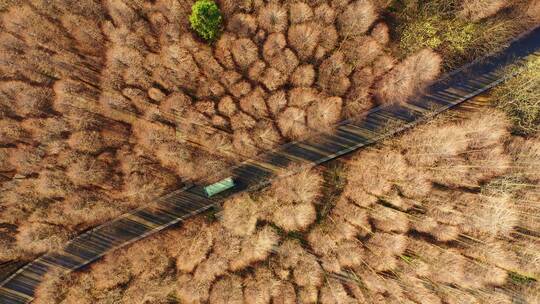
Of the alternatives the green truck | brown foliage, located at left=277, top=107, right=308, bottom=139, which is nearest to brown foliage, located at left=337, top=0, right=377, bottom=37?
brown foliage, located at left=277, top=107, right=308, bottom=139

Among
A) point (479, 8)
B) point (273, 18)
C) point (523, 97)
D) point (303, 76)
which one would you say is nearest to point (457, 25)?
point (479, 8)

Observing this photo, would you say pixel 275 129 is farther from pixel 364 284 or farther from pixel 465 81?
pixel 465 81

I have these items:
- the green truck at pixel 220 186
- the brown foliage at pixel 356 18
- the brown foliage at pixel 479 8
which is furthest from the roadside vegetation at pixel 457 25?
the green truck at pixel 220 186

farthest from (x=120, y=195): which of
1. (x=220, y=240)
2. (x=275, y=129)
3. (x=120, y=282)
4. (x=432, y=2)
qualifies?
(x=432, y=2)

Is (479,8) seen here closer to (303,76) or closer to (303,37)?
(303,37)

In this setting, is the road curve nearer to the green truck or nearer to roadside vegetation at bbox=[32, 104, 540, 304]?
the green truck
